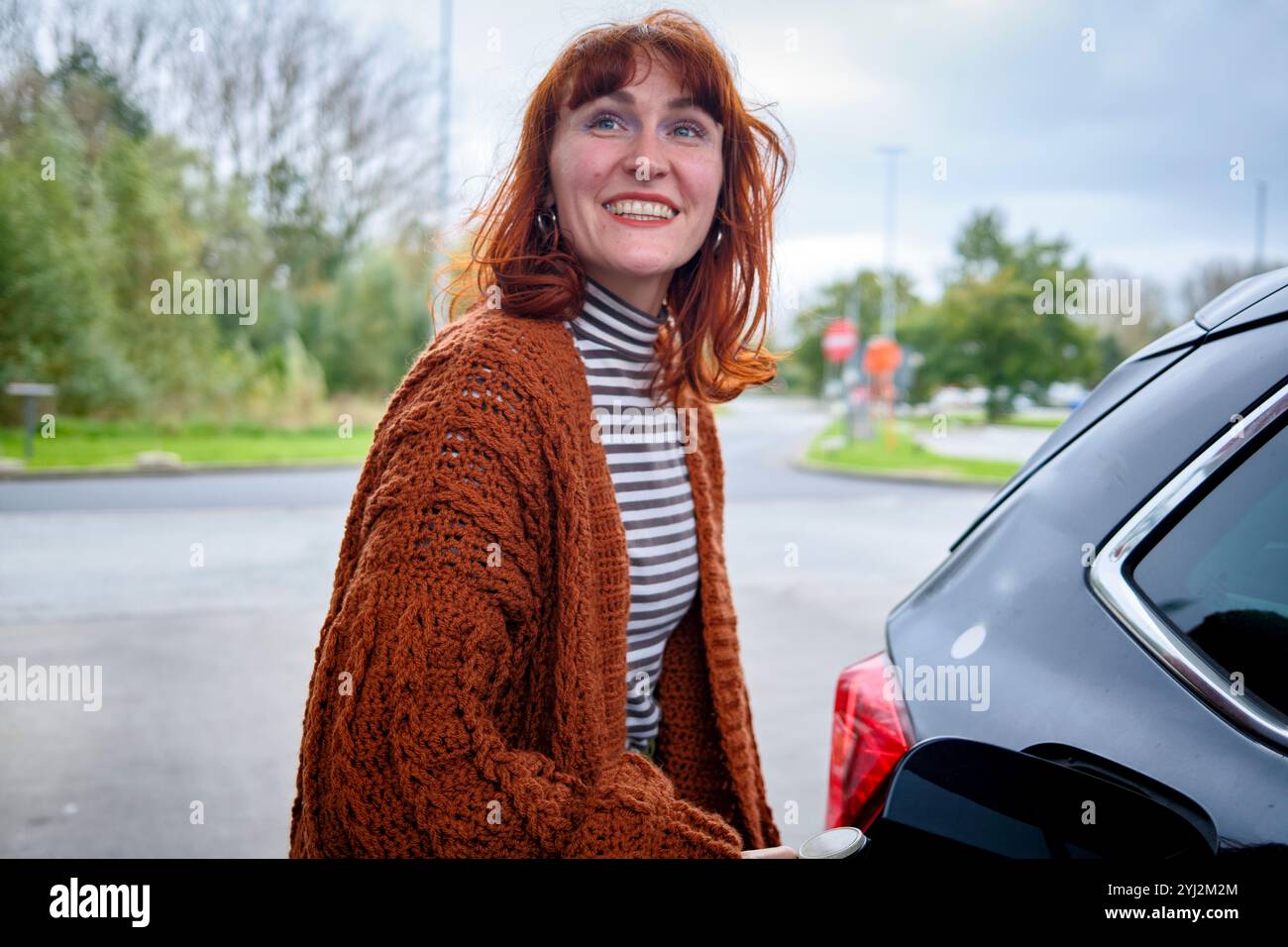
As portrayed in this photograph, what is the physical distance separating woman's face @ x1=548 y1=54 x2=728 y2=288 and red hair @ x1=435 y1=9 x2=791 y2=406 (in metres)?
0.02

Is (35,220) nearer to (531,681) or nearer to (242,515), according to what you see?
(242,515)

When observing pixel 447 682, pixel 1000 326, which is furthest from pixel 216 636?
pixel 1000 326

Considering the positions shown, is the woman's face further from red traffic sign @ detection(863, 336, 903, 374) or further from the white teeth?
red traffic sign @ detection(863, 336, 903, 374)

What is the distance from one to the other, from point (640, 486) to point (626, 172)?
19.5 inches

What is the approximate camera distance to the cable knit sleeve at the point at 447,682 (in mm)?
1190

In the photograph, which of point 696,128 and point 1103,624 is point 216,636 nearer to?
point 696,128

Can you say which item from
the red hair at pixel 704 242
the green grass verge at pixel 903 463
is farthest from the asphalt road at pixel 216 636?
the green grass verge at pixel 903 463

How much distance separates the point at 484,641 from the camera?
124 cm

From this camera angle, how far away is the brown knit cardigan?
120 cm

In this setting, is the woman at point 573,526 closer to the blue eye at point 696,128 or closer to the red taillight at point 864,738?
the blue eye at point 696,128

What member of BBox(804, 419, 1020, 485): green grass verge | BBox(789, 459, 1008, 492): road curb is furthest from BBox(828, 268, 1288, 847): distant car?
BBox(804, 419, 1020, 485): green grass verge
